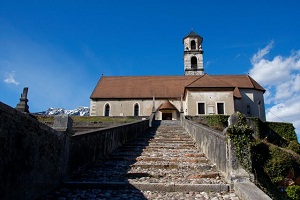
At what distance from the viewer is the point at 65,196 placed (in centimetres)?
502

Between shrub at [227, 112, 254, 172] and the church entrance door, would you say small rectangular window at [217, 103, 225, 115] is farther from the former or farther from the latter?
shrub at [227, 112, 254, 172]

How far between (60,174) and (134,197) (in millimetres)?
1845

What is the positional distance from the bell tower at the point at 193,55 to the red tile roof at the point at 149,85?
2.82m

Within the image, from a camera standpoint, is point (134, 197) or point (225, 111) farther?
point (225, 111)

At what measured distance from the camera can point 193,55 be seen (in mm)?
42094

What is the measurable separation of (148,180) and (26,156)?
2998 mm

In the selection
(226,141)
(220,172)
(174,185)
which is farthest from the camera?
(220,172)

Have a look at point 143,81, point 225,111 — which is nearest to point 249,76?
point 225,111

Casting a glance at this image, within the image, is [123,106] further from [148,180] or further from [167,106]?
[148,180]

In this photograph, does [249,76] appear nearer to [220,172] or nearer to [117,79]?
[117,79]

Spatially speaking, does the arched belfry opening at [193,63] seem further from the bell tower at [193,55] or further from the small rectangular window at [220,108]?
the small rectangular window at [220,108]

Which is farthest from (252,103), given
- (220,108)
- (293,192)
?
(293,192)

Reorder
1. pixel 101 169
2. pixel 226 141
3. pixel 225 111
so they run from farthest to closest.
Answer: pixel 225 111 → pixel 101 169 → pixel 226 141

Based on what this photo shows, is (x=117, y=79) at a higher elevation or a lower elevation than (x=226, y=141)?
higher
